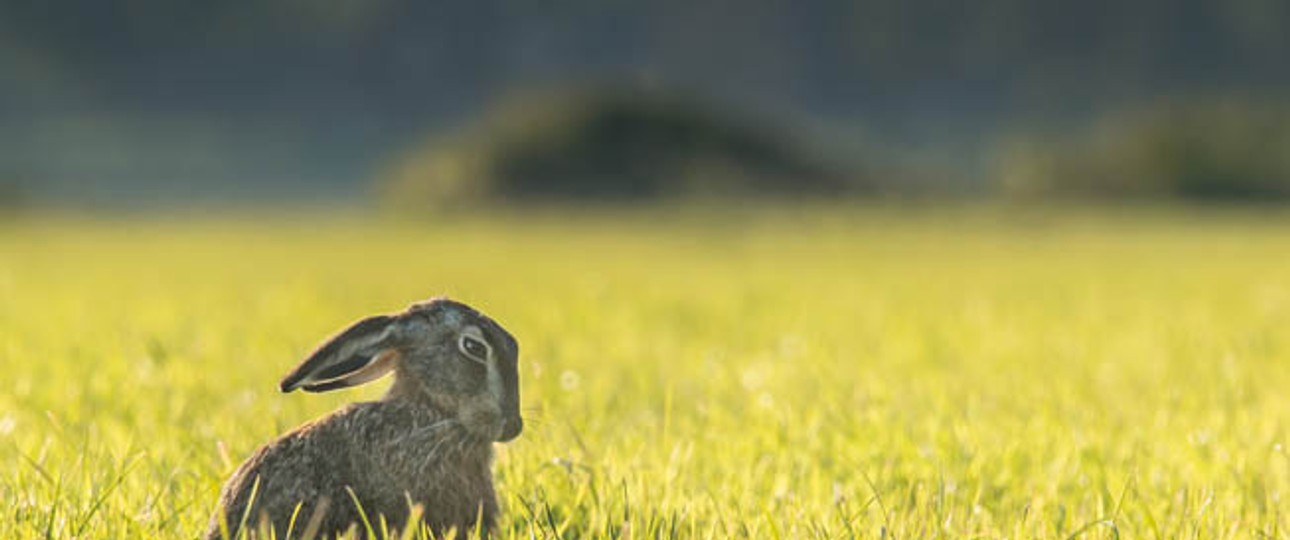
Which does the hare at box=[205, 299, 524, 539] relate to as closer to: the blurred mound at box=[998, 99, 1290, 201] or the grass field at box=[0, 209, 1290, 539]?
the grass field at box=[0, 209, 1290, 539]

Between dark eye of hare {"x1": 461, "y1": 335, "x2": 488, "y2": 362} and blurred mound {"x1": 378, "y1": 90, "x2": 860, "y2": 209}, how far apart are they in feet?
262

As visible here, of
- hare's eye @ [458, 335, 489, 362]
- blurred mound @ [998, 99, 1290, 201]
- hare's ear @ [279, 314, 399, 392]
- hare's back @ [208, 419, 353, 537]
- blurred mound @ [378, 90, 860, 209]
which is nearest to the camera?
hare's ear @ [279, 314, 399, 392]

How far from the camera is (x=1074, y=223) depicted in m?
58.6

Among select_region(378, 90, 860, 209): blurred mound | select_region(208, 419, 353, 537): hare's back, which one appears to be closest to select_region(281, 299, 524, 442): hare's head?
select_region(208, 419, 353, 537): hare's back

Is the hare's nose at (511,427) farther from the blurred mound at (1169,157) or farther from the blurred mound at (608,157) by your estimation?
the blurred mound at (1169,157)

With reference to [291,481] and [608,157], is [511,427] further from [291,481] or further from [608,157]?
[608,157]

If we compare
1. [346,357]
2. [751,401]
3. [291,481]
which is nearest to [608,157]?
[751,401]

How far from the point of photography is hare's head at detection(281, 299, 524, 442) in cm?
375

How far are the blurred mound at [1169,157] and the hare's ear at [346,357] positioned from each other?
88122 millimetres

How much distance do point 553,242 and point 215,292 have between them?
27812 millimetres

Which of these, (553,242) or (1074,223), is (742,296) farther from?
(1074,223)

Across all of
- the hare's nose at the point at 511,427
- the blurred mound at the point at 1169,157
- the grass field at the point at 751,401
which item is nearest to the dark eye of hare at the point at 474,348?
the hare's nose at the point at 511,427

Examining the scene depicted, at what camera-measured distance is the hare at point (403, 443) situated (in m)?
3.68

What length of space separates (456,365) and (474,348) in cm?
9
